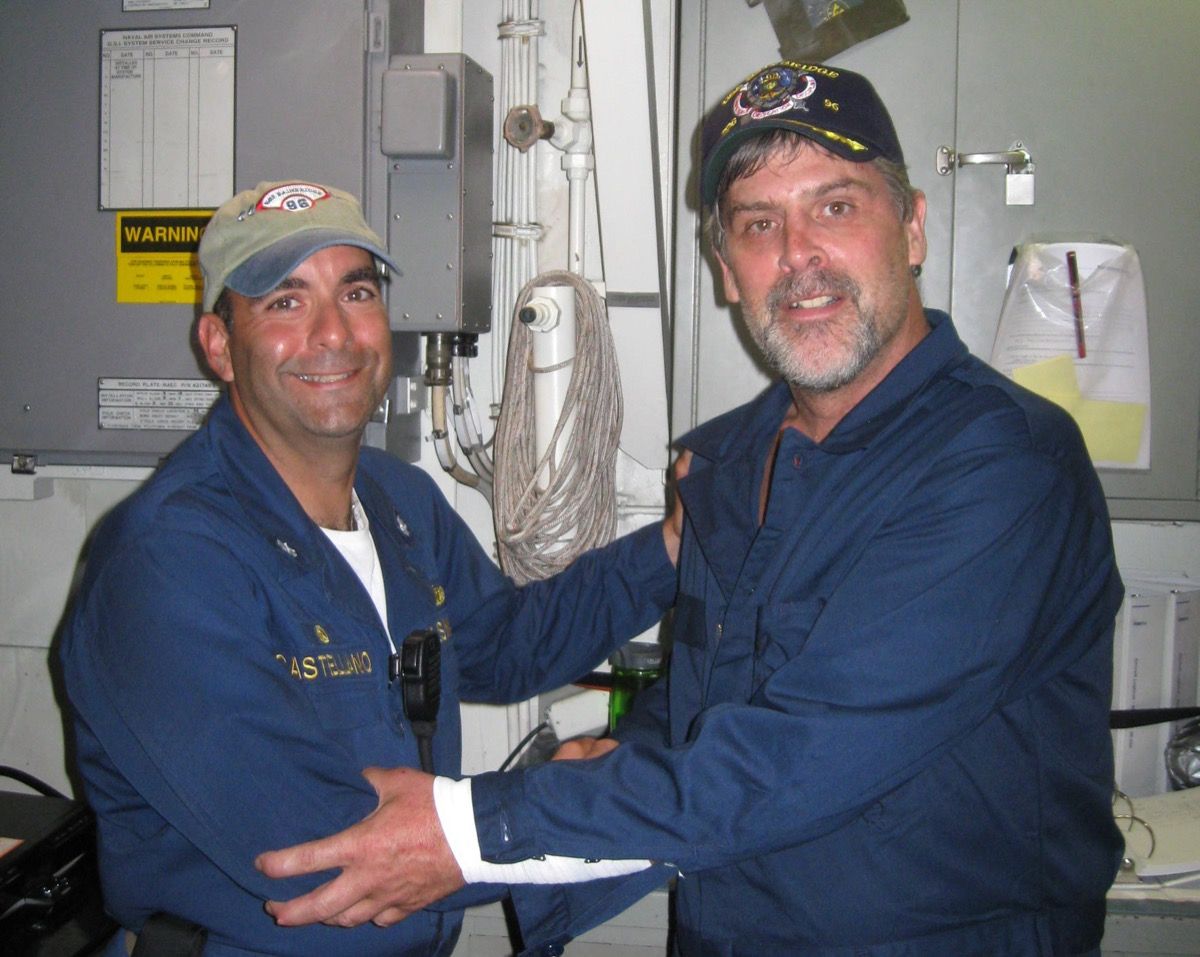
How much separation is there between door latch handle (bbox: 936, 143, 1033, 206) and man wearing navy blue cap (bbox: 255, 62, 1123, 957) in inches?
16.5

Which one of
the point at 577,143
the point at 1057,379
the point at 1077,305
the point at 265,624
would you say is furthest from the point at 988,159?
the point at 265,624

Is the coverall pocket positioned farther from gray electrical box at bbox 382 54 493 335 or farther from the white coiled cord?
gray electrical box at bbox 382 54 493 335

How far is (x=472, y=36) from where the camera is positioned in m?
2.52

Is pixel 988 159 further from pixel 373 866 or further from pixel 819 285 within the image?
pixel 373 866

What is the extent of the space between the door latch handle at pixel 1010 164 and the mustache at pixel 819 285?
594 mm

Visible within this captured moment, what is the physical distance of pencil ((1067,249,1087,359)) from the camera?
192 cm

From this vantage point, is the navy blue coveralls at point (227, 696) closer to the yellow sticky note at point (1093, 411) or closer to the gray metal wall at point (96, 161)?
the gray metal wall at point (96, 161)

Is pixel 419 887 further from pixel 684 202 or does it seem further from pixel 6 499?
pixel 6 499

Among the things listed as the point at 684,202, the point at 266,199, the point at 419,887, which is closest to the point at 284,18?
the point at 266,199

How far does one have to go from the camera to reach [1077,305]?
6.29ft

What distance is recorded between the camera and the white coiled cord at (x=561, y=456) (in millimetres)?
2283

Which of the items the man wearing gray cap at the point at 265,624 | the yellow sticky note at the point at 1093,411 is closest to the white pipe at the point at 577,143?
the man wearing gray cap at the point at 265,624

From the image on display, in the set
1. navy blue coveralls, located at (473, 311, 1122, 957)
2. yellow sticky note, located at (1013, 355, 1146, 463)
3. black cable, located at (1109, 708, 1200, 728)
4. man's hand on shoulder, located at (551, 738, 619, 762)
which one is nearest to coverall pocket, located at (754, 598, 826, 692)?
navy blue coveralls, located at (473, 311, 1122, 957)

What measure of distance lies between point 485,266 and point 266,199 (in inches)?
28.3
